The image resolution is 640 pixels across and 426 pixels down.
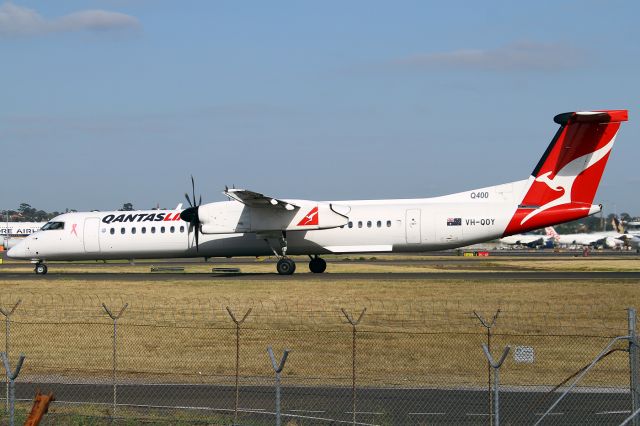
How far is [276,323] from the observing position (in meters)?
27.4

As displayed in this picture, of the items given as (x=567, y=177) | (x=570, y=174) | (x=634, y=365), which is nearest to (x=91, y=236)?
(x=567, y=177)

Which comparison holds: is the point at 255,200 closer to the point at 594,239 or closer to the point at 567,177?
the point at 567,177

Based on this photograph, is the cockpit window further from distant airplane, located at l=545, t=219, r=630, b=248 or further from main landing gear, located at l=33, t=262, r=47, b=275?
distant airplane, located at l=545, t=219, r=630, b=248

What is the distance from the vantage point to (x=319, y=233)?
4188 cm

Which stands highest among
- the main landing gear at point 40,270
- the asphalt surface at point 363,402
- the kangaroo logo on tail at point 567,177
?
the kangaroo logo on tail at point 567,177

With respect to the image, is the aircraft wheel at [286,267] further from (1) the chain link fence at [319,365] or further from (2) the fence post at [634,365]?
(2) the fence post at [634,365]

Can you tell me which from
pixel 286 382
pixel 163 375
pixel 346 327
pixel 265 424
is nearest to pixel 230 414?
pixel 265 424

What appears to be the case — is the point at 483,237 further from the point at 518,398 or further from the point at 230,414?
the point at 230,414

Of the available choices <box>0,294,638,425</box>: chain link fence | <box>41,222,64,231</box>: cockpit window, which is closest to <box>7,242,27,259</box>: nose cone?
<box>41,222,64,231</box>: cockpit window

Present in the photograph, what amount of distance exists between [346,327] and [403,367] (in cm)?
584

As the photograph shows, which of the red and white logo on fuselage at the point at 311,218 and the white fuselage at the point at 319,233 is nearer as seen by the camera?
the white fuselage at the point at 319,233

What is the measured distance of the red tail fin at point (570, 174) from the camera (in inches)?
1555

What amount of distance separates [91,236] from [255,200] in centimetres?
1016

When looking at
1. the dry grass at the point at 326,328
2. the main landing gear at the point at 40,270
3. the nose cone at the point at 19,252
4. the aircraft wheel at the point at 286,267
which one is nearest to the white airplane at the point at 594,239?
the aircraft wheel at the point at 286,267
